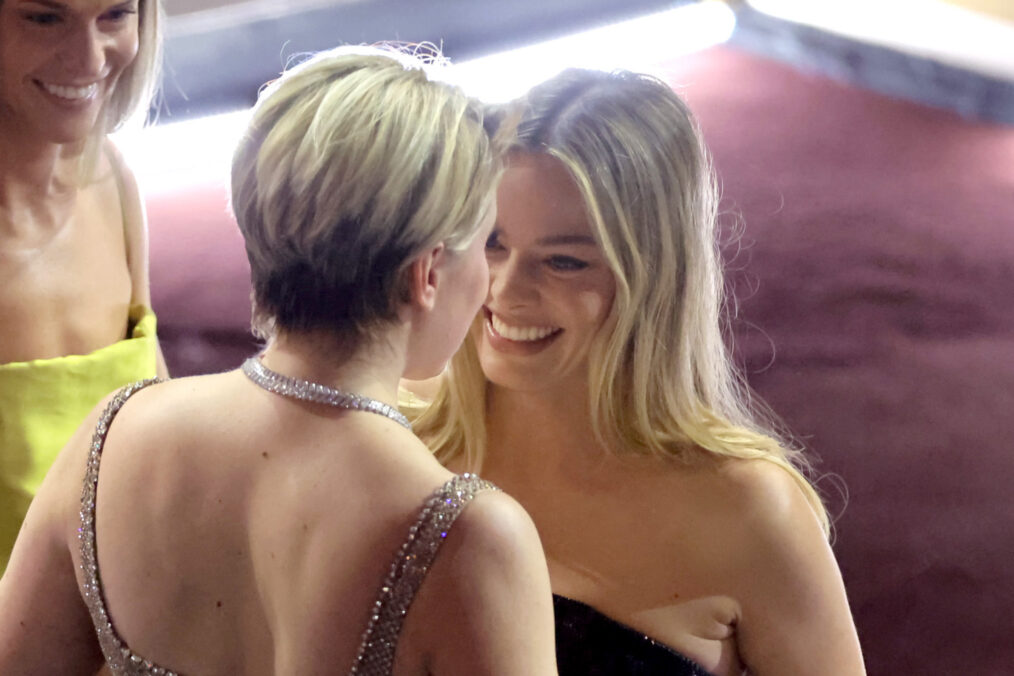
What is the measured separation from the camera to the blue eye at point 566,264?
1.11m

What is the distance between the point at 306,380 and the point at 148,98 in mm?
764

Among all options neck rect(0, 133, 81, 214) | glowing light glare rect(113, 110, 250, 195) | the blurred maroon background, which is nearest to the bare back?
neck rect(0, 133, 81, 214)

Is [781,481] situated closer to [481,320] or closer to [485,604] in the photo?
[481,320]

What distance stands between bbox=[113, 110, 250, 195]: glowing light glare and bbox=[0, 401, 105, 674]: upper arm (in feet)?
4.18

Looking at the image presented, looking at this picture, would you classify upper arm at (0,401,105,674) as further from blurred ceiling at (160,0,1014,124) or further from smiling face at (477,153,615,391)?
blurred ceiling at (160,0,1014,124)

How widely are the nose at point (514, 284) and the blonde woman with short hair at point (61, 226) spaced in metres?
0.49

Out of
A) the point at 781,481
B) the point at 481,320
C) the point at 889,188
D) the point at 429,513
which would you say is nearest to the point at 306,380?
the point at 429,513

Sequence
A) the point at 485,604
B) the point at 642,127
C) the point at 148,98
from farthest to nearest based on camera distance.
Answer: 1. the point at 148,98
2. the point at 642,127
3. the point at 485,604

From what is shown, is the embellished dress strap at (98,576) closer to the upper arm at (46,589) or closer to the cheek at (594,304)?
the upper arm at (46,589)

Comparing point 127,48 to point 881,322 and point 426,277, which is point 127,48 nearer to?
point 426,277

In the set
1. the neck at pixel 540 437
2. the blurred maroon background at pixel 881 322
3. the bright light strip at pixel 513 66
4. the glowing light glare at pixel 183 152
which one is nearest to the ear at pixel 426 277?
the neck at pixel 540 437

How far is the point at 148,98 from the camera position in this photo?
139cm

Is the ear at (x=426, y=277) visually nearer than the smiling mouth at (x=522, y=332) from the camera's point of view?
Yes

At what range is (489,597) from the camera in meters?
0.69
